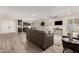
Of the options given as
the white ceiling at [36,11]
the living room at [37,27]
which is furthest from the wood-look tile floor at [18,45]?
the white ceiling at [36,11]

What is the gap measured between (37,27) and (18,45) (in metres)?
0.59

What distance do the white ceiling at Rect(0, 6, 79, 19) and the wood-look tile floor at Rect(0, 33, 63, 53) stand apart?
457 millimetres

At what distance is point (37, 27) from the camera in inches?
103

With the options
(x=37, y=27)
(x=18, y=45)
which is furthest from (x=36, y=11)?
(x=18, y=45)

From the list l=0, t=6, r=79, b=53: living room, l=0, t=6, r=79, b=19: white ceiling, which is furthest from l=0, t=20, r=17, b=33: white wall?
l=0, t=6, r=79, b=19: white ceiling

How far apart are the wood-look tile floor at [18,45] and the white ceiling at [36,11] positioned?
457 millimetres

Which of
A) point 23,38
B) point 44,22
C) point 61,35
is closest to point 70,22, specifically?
point 61,35

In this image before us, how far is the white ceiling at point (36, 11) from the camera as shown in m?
2.57

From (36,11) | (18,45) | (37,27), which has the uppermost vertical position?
(36,11)

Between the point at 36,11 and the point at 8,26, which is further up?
the point at 36,11

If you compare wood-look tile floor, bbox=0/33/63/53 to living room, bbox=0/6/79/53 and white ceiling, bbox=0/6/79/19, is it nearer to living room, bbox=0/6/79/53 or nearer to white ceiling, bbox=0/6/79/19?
living room, bbox=0/6/79/53

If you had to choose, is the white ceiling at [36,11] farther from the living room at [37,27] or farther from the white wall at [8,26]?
the white wall at [8,26]

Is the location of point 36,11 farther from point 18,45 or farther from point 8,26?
point 18,45
